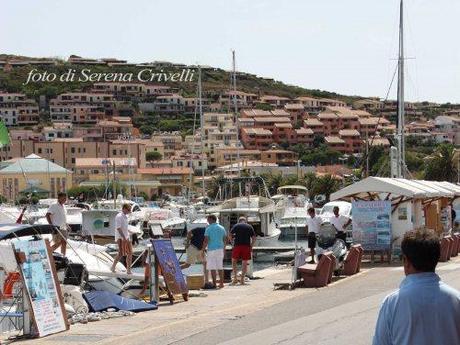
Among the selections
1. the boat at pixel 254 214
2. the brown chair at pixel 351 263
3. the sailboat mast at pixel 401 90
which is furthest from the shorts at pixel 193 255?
the sailboat mast at pixel 401 90

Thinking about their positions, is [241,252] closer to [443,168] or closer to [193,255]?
[193,255]

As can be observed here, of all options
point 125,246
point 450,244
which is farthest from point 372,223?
point 125,246

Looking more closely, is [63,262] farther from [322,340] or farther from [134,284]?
[322,340]

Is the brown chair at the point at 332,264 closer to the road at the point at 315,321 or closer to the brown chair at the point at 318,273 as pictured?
the brown chair at the point at 318,273

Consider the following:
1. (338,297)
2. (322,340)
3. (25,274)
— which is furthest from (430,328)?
(338,297)

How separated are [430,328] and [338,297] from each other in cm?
Result: 1344

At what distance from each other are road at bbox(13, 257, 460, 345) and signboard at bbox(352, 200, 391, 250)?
5.66m

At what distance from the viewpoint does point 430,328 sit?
6.40 metres

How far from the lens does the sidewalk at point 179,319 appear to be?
1505 cm

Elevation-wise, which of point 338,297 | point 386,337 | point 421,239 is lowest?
point 338,297

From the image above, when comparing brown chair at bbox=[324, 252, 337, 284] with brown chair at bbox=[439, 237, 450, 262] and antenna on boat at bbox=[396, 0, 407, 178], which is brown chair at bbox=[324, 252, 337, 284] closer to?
brown chair at bbox=[439, 237, 450, 262]

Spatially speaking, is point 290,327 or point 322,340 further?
point 290,327

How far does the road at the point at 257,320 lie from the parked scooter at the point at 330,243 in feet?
9.47

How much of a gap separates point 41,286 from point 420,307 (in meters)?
9.92
